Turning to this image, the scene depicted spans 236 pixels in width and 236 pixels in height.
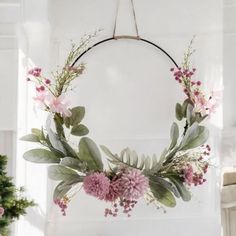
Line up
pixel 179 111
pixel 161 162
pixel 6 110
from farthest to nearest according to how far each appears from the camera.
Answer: pixel 179 111
pixel 161 162
pixel 6 110

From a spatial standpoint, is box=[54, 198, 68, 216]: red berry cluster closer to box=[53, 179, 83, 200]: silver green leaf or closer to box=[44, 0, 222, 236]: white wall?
box=[53, 179, 83, 200]: silver green leaf

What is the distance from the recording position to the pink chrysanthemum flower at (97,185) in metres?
1.62

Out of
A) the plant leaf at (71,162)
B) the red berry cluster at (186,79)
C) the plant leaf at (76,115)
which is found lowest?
the plant leaf at (71,162)

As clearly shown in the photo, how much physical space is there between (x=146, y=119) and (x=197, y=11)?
59cm

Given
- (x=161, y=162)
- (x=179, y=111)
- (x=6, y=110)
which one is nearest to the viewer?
(x=6, y=110)

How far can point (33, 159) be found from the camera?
5.49 feet

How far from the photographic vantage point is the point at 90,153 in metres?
1.68

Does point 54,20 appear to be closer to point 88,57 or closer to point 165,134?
point 88,57

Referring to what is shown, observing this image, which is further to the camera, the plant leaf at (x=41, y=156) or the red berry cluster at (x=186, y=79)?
the red berry cluster at (x=186, y=79)

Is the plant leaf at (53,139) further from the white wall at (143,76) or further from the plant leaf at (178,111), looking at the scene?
the plant leaf at (178,111)

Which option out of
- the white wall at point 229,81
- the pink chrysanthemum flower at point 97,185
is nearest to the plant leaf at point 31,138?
the pink chrysanthemum flower at point 97,185

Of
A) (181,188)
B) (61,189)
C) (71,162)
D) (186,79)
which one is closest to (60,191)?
(61,189)

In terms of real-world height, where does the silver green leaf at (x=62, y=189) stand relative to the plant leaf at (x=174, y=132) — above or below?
below

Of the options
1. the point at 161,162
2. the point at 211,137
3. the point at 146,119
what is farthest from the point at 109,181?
the point at 211,137
